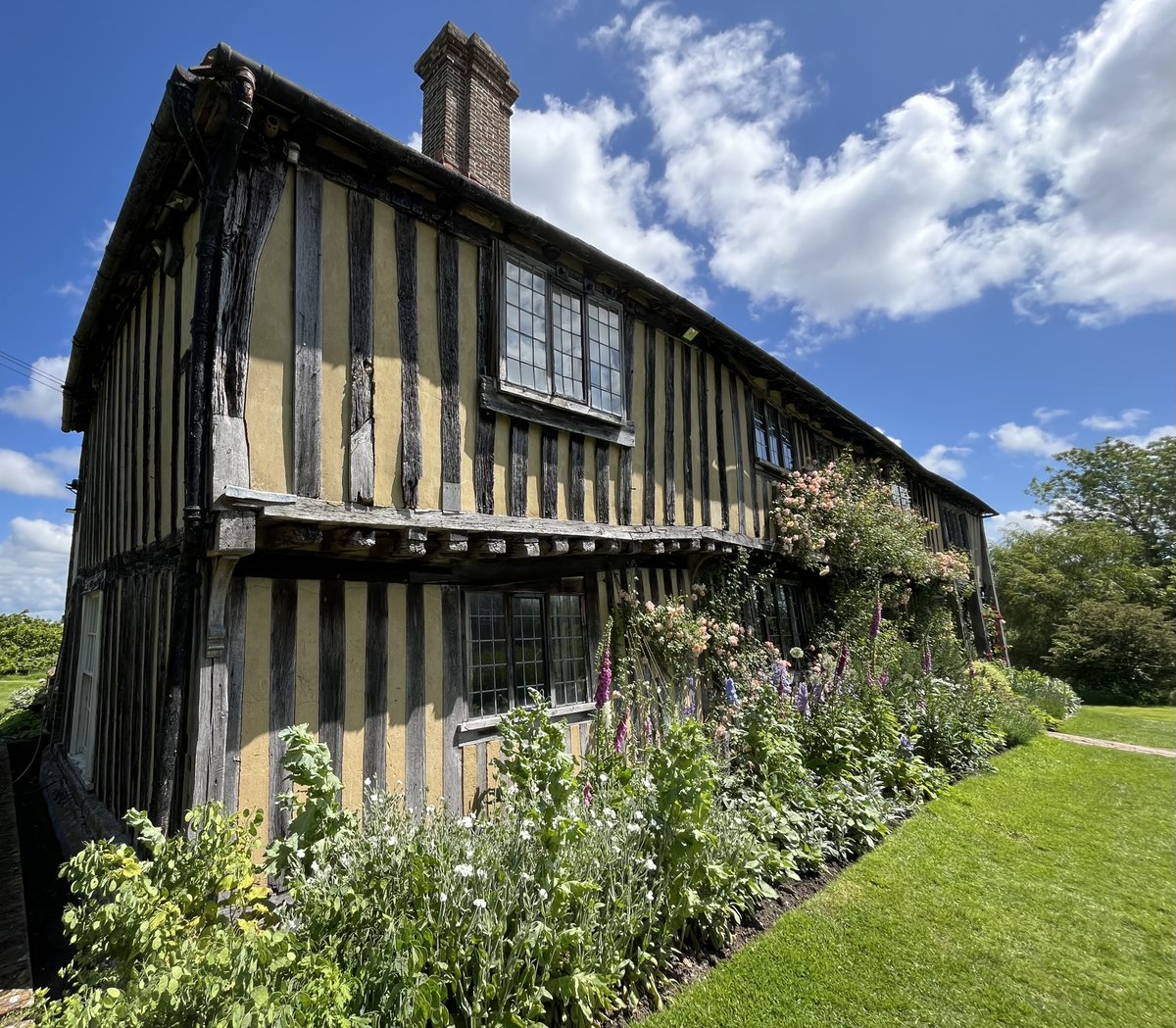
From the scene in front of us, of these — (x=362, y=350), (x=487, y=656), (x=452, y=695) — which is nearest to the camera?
(x=362, y=350)

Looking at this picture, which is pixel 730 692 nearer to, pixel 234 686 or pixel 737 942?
pixel 737 942

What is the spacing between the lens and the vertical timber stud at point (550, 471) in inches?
225

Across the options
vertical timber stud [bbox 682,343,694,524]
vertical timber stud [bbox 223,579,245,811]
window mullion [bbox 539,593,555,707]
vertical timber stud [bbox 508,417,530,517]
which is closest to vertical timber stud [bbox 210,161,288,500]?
vertical timber stud [bbox 223,579,245,811]

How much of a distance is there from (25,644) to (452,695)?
18487mm

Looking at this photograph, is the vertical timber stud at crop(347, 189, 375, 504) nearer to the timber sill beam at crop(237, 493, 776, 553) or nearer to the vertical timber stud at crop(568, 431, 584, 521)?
the timber sill beam at crop(237, 493, 776, 553)

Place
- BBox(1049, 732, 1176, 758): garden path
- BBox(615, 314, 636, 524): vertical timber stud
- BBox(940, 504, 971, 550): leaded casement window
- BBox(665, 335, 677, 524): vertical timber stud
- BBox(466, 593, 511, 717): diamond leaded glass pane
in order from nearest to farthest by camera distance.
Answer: BBox(466, 593, 511, 717): diamond leaded glass pane
BBox(615, 314, 636, 524): vertical timber stud
BBox(665, 335, 677, 524): vertical timber stud
BBox(1049, 732, 1176, 758): garden path
BBox(940, 504, 971, 550): leaded casement window

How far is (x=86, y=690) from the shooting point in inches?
300

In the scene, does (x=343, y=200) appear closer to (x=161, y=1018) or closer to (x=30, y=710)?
(x=161, y=1018)

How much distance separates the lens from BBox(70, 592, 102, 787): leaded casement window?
6781 millimetres

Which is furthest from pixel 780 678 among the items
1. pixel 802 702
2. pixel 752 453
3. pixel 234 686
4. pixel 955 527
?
pixel 955 527

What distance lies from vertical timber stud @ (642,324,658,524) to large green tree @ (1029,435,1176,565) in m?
33.9

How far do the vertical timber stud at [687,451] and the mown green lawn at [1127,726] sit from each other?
9.77m

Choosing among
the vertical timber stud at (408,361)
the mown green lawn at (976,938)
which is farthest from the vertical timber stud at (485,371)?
the mown green lawn at (976,938)

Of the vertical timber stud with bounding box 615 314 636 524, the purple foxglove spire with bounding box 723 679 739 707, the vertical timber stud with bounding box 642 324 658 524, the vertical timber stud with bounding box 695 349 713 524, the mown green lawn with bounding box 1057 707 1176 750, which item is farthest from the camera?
the mown green lawn with bounding box 1057 707 1176 750
